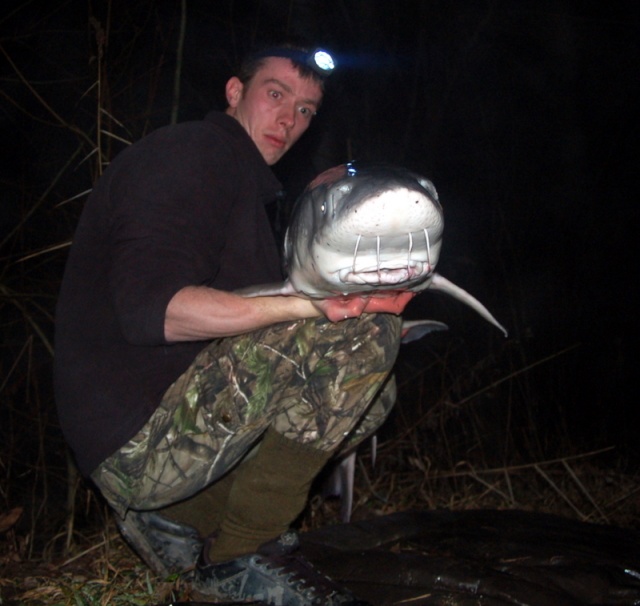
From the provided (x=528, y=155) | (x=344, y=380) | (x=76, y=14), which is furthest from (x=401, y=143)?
(x=344, y=380)

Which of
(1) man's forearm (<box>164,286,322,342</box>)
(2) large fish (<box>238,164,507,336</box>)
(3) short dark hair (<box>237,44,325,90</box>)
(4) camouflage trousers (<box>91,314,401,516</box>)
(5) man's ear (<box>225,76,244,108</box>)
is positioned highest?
(3) short dark hair (<box>237,44,325,90</box>)

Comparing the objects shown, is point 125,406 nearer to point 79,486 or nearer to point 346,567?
point 346,567

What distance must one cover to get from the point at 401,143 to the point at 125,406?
10.5ft

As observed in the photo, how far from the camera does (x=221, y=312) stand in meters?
1.82

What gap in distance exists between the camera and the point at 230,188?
206 cm

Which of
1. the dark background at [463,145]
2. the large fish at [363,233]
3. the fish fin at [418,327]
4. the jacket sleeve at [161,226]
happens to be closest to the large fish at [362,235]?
the large fish at [363,233]

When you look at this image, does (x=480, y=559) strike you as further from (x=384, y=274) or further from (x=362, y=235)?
(x=362, y=235)

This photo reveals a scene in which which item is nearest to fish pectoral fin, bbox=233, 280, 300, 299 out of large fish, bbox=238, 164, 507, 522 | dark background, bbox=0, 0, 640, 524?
large fish, bbox=238, 164, 507, 522

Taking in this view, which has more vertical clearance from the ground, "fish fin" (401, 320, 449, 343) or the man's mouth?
the man's mouth

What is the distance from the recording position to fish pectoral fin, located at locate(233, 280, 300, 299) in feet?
5.89

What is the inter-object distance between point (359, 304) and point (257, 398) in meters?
0.44

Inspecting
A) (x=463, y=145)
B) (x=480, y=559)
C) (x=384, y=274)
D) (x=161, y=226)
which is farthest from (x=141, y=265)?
(x=463, y=145)

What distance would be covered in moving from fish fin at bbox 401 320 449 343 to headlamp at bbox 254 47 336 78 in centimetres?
97

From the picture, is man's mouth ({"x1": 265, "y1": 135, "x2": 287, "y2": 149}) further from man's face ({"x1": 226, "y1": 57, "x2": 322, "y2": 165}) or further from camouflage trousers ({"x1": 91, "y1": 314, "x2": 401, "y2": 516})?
camouflage trousers ({"x1": 91, "y1": 314, "x2": 401, "y2": 516})
